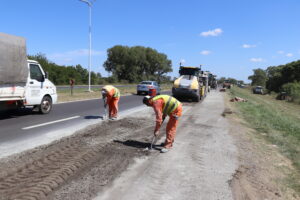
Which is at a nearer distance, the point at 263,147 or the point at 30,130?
the point at 263,147

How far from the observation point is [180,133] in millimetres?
8227

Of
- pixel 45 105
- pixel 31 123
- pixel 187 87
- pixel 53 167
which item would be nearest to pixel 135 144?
pixel 53 167

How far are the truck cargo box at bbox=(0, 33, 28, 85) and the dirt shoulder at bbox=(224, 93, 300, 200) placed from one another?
7.49 m

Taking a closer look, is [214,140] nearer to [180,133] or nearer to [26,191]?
[180,133]

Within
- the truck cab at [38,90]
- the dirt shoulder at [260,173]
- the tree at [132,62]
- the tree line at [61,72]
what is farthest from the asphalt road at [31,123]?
the tree at [132,62]

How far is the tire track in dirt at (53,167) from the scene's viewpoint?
3830 millimetres

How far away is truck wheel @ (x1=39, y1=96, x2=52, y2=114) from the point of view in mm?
10633

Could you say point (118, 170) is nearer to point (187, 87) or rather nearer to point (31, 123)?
point (31, 123)

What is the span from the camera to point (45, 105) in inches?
426

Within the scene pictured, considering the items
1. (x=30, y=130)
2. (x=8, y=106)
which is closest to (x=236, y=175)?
(x=30, y=130)

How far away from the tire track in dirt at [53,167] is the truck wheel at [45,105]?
408 cm

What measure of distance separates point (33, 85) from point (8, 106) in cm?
131

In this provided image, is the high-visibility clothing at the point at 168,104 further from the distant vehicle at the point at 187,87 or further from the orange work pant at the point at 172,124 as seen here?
the distant vehicle at the point at 187,87

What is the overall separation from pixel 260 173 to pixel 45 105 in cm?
877
